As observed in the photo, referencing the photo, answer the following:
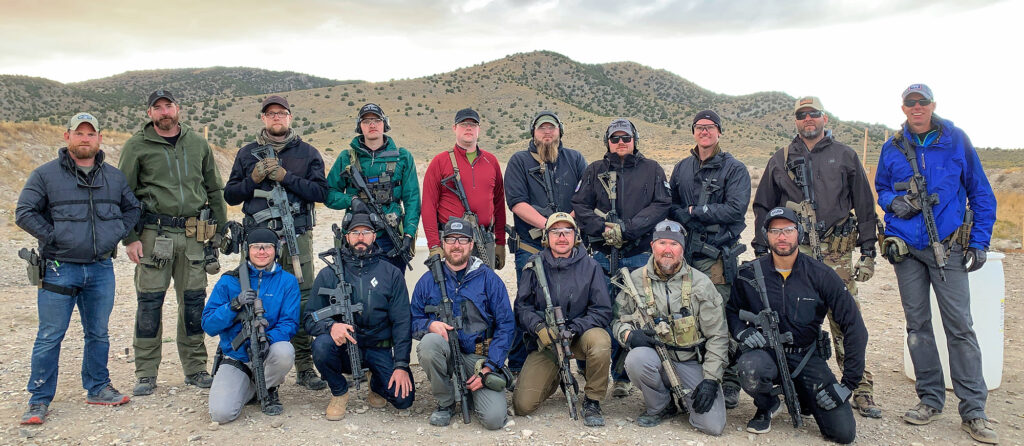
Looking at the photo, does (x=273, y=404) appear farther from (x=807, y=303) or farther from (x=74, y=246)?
(x=807, y=303)

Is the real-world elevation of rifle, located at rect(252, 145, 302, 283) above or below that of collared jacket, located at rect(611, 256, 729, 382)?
above

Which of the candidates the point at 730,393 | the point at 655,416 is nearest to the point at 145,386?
the point at 655,416

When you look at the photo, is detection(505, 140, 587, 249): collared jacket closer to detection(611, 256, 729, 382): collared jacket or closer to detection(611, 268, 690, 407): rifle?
detection(611, 268, 690, 407): rifle

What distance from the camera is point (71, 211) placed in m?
5.44

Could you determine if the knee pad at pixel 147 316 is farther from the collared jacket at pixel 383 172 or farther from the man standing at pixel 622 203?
the man standing at pixel 622 203

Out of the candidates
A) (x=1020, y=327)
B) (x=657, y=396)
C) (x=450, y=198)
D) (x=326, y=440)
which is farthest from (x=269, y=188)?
(x=1020, y=327)

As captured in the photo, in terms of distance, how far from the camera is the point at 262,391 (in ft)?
17.7

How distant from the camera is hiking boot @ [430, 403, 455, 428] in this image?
5406 millimetres

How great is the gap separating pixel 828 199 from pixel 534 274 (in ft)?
9.18

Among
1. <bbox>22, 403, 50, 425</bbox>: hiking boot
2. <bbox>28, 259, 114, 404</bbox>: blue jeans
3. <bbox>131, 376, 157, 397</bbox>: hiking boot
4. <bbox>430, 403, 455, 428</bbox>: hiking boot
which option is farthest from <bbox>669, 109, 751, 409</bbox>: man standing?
<bbox>22, 403, 50, 425</bbox>: hiking boot

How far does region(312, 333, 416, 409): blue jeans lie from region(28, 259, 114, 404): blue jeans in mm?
1914

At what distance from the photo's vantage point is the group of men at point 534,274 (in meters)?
5.38

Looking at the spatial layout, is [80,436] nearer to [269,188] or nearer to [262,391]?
[262,391]

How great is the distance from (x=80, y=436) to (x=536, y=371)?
3650mm
